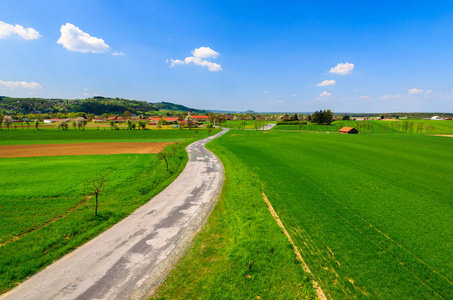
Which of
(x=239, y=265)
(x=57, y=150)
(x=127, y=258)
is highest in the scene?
(x=57, y=150)

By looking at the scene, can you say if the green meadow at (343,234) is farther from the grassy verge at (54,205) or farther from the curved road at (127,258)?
the grassy verge at (54,205)

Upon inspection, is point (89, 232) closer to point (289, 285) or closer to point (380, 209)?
point (289, 285)

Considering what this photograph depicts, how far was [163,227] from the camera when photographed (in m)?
15.1

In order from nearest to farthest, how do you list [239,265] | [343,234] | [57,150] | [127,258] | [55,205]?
[239,265] → [127,258] → [343,234] → [55,205] → [57,150]

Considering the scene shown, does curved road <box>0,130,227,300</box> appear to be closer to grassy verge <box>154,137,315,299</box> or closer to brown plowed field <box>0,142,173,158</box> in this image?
grassy verge <box>154,137,315,299</box>

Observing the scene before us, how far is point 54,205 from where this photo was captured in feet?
58.8

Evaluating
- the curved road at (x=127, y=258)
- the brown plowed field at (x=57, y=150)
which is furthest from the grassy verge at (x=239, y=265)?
the brown plowed field at (x=57, y=150)

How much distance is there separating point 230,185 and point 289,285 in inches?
592

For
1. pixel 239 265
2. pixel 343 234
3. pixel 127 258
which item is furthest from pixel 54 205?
pixel 343 234

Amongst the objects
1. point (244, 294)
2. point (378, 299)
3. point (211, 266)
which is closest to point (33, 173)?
point (211, 266)

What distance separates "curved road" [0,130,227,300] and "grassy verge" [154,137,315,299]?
3.76ft

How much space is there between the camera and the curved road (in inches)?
366

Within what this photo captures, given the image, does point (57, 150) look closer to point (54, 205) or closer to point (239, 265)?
point (54, 205)

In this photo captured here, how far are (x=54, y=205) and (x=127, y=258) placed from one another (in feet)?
42.3
